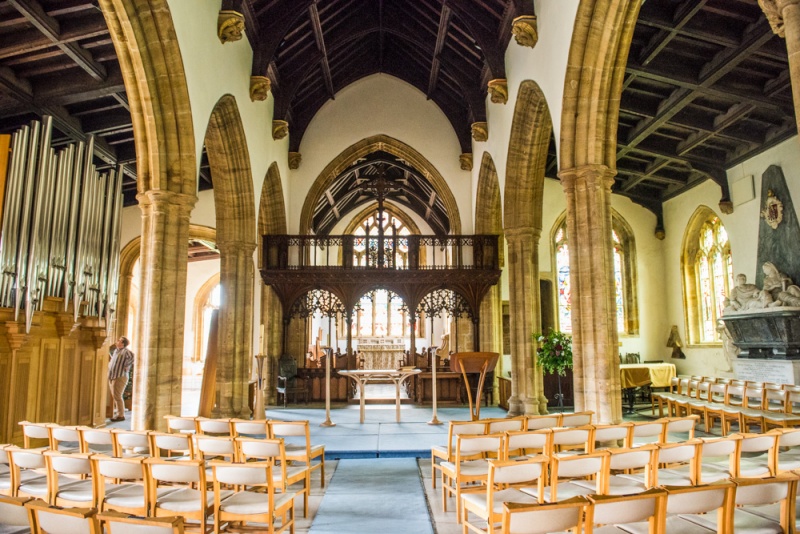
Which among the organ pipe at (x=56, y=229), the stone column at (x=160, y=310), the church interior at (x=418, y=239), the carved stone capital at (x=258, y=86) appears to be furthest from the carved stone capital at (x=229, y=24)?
the stone column at (x=160, y=310)

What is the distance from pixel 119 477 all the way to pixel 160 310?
3751mm

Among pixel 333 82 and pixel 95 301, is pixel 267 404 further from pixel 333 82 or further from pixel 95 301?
pixel 333 82

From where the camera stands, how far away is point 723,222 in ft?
37.5

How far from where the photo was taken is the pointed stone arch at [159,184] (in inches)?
249

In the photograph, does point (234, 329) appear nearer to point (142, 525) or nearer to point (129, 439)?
point (129, 439)

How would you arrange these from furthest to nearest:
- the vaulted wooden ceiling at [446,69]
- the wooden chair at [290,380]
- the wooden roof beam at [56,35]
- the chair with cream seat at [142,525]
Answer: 1. the wooden chair at [290,380]
2. the vaulted wooden ceiling at [446,69]
3. the wooden roof beam at [56,35]
4. the chair with cream seat at [142,525]

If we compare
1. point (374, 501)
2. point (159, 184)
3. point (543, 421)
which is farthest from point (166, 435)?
point (159, 184)

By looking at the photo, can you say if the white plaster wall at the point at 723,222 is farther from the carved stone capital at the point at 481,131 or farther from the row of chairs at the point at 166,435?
Answer: the row of chairs at the point at 166,435

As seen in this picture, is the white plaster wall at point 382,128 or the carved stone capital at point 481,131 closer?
the carved stone capital at point 481,131

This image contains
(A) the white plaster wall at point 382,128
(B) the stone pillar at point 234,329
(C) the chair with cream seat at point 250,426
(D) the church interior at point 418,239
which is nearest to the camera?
(D) the church interior at point 418,239

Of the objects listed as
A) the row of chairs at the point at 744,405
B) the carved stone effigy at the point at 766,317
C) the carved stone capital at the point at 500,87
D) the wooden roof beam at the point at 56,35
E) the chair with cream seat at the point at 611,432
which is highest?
the carved stone capital at the point at 500,87

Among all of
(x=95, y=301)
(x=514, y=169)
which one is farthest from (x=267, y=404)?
(x=514, y=169)

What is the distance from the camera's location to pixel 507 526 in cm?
204

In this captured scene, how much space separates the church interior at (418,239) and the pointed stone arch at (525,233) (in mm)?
38
